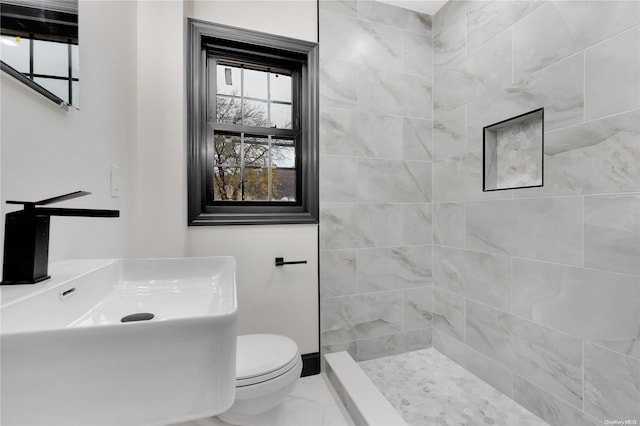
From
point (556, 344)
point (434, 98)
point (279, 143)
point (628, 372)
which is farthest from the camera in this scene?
point (434, 98)

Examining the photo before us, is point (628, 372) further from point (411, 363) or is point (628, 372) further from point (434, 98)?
point (434, 98)

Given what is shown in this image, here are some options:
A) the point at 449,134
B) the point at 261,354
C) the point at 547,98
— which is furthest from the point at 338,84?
the point at 261,354

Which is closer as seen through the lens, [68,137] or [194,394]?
[194,394]

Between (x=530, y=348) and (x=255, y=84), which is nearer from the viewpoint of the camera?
(x=530, y=348)

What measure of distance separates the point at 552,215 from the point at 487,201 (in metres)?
0.38

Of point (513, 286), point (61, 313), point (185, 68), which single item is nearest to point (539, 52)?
point (513, 286)

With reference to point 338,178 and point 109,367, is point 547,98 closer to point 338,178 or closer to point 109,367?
point 338,178

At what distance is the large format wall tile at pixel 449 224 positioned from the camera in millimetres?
2025

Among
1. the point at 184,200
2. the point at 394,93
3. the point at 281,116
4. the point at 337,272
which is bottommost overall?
the point at 337,272

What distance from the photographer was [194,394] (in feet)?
1.54

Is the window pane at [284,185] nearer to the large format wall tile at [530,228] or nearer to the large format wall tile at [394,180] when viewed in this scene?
the large format wall tile at [394,180]

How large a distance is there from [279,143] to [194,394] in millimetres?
1792

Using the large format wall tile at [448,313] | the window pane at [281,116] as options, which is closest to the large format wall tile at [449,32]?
the window pane at [281,116]

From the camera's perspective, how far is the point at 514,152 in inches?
68.1
